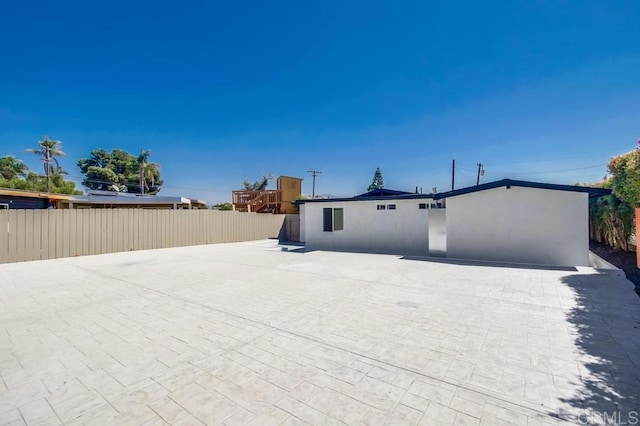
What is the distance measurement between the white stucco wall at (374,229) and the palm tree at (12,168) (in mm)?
33326

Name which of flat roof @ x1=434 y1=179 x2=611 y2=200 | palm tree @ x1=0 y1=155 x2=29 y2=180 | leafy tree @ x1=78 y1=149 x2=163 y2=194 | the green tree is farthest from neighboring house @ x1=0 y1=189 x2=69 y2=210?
the green tree

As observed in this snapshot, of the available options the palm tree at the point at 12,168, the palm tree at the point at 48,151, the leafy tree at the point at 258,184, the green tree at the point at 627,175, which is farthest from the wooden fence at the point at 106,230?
the palm tree at the point at 12,168

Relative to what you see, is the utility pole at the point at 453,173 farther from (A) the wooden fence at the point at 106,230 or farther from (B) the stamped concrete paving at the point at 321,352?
(B) the stamped concrete paving at the point at 321,352

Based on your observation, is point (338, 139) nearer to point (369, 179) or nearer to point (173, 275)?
point (173, 275)

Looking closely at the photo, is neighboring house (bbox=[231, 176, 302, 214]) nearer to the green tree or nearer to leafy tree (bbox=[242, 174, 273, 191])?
the green tree

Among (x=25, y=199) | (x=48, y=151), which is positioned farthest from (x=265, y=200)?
(x=48, y=151)

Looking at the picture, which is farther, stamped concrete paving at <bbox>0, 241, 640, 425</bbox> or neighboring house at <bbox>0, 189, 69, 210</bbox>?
neighboring house at <bbox>0, 189, 69, 210</bbox>

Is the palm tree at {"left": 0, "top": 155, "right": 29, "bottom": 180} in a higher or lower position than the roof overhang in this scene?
higher

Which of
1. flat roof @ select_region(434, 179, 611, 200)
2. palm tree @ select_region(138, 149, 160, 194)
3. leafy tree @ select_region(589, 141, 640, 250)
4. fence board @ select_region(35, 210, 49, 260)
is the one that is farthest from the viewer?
palm tree @ select_region(138, 149, 160, 194)

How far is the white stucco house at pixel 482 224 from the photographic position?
803 cm

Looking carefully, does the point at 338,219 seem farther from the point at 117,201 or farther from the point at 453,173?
the point at 453,173

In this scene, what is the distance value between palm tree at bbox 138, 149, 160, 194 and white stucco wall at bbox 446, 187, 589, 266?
36698 mm

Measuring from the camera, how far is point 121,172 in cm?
3656

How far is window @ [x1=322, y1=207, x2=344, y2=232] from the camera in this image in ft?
43.2
